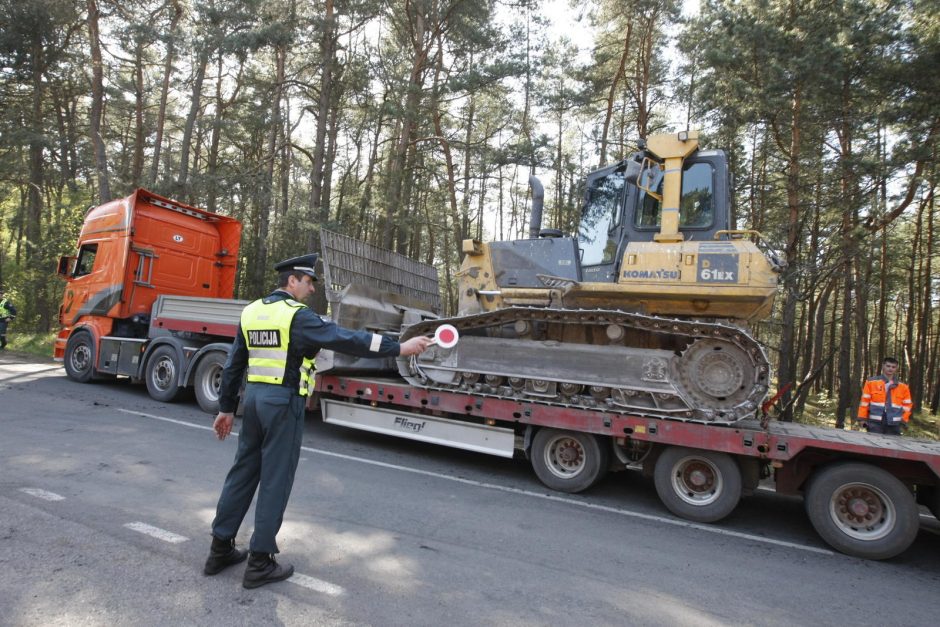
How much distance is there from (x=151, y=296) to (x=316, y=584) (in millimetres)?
8608

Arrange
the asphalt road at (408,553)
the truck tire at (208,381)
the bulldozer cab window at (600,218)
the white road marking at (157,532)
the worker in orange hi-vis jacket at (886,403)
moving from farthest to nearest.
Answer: the truck tire at (208,381) < the worker in orange hi-vis jacket at (886,403) < the bulldozer cab window at (600,218) < the white road marking at (157,532) < the asphalt road at (408,553)

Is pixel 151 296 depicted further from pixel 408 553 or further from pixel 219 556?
pixel 408 553

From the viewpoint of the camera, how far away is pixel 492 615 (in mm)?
2924

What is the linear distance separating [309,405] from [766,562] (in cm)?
540

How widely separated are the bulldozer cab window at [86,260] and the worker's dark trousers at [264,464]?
8.97 m

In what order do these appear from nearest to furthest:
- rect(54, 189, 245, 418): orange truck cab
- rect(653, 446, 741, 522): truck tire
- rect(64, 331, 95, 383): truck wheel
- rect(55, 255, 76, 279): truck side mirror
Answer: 1. rect(653, 446, 741, 522): truck tire
2. rect(54, 189, 245, 418): orange truck cab
3. rect(64, 331, 95, 383): truck wheel
4. rect(55, 255, 76, 279): truck side mirror

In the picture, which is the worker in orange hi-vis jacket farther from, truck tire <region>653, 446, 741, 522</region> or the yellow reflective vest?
the yellow reflective vest

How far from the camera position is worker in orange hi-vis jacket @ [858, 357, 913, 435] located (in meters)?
7.02

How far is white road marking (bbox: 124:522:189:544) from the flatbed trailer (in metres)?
3.02

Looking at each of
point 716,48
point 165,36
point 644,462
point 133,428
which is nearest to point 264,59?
point 165,36

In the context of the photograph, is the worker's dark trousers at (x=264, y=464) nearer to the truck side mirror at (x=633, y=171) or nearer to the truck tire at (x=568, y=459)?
the truck tire at (x=568, y=459)

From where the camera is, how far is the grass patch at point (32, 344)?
51.0 feet

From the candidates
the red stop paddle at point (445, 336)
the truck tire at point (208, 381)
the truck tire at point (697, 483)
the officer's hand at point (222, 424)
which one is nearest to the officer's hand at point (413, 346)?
the red stop paddle at point (445, 336)

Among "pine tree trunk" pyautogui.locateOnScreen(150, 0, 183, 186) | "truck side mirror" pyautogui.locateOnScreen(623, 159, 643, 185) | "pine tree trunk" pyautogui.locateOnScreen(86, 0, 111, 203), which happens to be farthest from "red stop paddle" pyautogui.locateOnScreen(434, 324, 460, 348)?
"pine tree trunk" pyautogui.locateOnScreen(86, 0, 111, 203)
